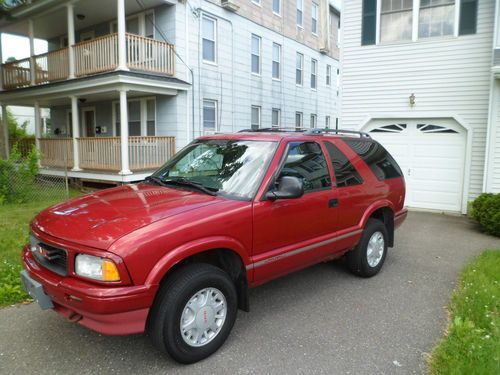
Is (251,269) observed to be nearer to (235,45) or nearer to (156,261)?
(156,261)

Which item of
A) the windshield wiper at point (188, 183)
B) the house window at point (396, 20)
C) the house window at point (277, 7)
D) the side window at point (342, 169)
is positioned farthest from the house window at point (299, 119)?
the windshield wiper at point (188, 183)

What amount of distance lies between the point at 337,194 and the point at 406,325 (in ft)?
4.97

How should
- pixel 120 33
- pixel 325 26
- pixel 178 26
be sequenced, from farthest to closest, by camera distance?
1. pixel 325 26
2. pixel 178 26
3. pixel 120 33

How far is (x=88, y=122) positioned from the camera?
1684 cm

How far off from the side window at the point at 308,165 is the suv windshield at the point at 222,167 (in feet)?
0.78

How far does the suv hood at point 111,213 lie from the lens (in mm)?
2992

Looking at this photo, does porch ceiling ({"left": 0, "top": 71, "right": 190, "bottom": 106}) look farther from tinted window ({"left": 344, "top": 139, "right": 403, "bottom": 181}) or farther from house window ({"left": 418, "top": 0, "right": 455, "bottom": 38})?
tinted window ({"left": 344, "top": 139, "right": 403, "bottom": 181})

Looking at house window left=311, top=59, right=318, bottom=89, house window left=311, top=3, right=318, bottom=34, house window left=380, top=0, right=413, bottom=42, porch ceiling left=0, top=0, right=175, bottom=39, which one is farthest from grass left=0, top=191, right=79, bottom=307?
house window left=311, top=3, right=318, bottom=34

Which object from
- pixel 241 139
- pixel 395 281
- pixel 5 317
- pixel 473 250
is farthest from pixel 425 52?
pixel 5 317

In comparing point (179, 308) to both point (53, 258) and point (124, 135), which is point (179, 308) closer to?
point (53, 258)

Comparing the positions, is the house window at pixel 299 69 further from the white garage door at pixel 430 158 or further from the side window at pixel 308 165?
the side window at pixel 308 165

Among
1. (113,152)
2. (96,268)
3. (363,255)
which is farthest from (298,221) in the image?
(113,152)

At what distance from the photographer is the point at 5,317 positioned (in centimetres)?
409

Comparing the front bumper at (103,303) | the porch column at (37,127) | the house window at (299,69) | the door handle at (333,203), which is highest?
the house window at (299,69)
